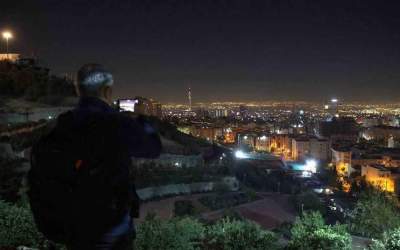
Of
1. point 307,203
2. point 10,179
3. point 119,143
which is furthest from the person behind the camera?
point 307,203

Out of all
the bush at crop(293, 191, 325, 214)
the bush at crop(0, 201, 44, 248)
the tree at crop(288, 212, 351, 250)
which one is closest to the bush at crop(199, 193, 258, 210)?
the bush at crop(293, 191, 325, 214)

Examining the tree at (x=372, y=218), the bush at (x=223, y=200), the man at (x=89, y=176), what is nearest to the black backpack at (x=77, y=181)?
the man at (x=89, y=176)

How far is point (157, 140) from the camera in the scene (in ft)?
6.54

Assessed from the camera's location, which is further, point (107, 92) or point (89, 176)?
point (107, 92)

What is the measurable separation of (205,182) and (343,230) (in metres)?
13.4

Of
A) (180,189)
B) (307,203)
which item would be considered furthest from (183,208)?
(307,203)

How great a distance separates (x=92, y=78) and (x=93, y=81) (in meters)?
0.01

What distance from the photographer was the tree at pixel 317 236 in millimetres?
5715

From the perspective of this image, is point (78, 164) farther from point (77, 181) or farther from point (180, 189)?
point (180, 189)

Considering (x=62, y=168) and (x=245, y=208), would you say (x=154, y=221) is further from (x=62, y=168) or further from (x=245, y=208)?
(x=245, y=208)

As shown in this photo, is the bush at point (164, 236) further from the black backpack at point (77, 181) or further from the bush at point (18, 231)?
the black backpack at point (77, 181)

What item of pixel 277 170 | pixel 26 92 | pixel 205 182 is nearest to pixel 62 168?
pixel 205 182

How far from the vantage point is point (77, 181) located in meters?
1.85

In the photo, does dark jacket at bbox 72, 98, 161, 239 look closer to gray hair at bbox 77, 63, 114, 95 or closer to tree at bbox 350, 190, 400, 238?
gray hair at bbox 77, 63, 114, 95
